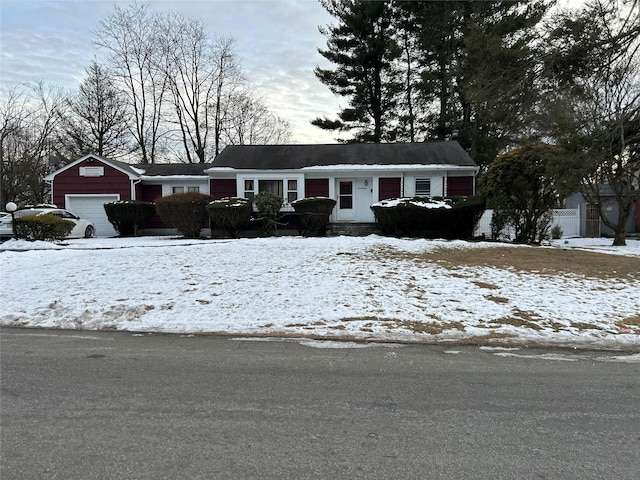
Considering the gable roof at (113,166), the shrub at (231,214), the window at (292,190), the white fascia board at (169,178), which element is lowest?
the shrub at (231,214)

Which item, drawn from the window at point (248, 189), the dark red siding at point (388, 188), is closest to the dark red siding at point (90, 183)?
the window at point (248, 189)

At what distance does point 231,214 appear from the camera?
15.0 metres

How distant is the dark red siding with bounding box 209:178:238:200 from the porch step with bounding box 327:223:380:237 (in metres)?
4.96

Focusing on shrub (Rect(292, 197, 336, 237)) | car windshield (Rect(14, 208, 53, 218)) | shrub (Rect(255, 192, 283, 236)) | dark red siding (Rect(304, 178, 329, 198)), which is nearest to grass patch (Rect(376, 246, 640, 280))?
shrub (Rect(292, 197, 336, 237))

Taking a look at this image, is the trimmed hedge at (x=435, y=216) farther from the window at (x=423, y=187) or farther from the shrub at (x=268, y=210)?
the shrub at (x=268, y=210)

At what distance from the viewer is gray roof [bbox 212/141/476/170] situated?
59.4 ft

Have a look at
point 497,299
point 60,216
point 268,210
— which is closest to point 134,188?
point 60,216

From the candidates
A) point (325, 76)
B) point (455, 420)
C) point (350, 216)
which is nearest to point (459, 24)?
point (325, 76)

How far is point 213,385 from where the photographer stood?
366 centimetres

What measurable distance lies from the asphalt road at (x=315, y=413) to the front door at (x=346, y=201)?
13650mm

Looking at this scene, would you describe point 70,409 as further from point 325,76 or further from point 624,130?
point 325,76

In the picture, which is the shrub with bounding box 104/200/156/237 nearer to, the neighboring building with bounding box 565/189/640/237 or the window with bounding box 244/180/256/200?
the window with bounding box 244/180/256/200

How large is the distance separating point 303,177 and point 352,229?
3.49m

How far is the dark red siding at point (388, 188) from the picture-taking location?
18.0m
